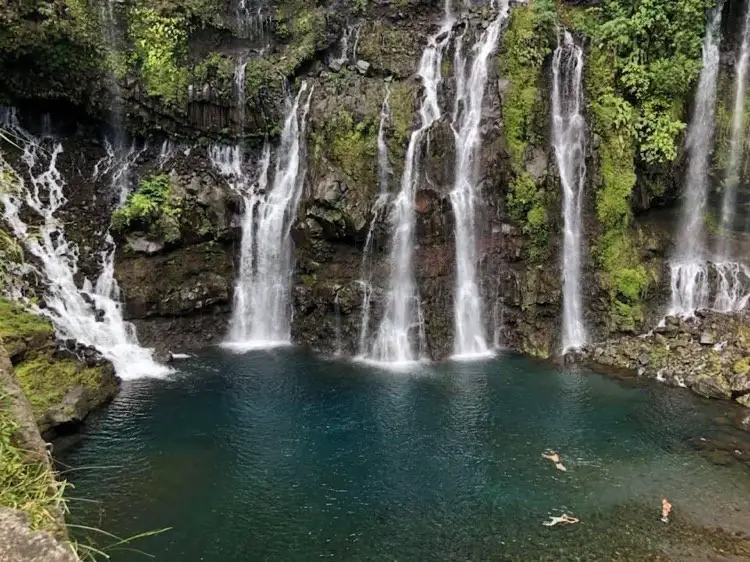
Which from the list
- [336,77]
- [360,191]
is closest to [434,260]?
[360,191]

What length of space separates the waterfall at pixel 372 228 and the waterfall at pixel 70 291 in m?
6.46

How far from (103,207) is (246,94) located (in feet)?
22.1

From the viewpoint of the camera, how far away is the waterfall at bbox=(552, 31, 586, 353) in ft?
67.6

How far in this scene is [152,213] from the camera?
20.4m

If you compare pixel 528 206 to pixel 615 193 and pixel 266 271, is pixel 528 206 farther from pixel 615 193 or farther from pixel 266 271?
pixel 266 271

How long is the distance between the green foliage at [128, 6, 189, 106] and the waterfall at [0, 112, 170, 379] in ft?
17.5

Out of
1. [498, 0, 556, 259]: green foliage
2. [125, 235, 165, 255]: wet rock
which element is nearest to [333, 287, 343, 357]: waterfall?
[125, 235, 165, 255]: wet rock

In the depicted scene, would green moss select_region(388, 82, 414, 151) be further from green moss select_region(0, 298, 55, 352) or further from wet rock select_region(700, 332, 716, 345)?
green moss select_region(0, 298, 55, 352)

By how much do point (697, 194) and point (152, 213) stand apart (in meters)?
19.2

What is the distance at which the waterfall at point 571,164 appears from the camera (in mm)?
20609

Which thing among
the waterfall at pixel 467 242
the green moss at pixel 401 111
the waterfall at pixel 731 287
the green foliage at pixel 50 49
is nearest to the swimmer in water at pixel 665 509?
the waterfall at pixel 467 242

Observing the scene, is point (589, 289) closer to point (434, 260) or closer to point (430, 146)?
point (434, 260)

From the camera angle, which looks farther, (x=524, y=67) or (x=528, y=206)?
(x=524, y=67)

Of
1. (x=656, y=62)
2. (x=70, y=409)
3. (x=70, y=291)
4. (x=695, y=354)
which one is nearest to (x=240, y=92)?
(x=70, y=291)
